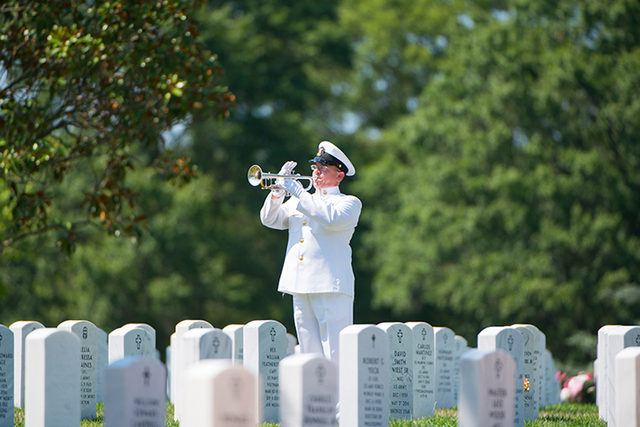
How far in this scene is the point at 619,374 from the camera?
18.6ft

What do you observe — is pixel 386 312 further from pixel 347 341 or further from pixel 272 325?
pixel 347 341

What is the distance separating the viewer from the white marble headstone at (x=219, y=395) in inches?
173

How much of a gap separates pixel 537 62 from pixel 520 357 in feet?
51.2

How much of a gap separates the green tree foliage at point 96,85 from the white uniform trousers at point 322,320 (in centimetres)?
364

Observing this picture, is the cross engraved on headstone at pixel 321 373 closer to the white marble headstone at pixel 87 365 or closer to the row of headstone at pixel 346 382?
the row of headstone at pixel 346 382

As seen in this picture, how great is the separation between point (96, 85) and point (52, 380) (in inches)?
210

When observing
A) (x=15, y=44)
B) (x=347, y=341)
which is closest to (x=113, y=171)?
(x=15, y=44)

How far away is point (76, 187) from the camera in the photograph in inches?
899

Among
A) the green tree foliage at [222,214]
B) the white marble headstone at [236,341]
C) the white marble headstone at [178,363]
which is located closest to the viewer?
the white marble headstone at [178,363]

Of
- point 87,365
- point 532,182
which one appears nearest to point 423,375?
point 87,365

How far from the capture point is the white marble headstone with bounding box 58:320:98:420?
7.66 metres

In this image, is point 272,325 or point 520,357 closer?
point 520,357

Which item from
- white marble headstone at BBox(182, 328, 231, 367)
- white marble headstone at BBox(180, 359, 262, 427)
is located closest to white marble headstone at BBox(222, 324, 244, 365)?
white marble headstone at BBox(182, 328, 231, 367)

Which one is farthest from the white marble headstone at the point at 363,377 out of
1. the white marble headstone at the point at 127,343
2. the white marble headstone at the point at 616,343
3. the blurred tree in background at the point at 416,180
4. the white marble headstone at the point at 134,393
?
the blurred tree in background at the point at 416,180
